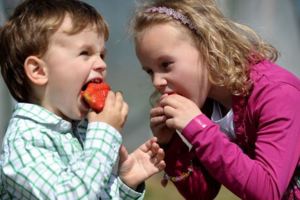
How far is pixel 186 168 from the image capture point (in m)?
2.35

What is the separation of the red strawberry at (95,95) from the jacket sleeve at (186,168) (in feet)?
1.54

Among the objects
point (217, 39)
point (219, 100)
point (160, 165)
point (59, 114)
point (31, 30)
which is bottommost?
point (160, 165)

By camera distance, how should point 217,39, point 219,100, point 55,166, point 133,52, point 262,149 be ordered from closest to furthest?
point 55,166 → point 262,149 → point 217,39 → point 219,100 → point 133,52

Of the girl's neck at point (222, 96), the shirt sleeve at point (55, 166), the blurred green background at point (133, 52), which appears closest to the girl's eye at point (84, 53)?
the shirt sleeve at point (55, 166)

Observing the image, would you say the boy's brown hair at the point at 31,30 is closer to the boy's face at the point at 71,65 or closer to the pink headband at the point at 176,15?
the boy's face at the point at 71,65

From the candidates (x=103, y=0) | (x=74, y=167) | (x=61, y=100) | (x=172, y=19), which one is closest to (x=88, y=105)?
(x=61, y=100)

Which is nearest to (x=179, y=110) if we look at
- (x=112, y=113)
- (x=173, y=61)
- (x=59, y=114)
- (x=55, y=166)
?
(x=173, y=61)

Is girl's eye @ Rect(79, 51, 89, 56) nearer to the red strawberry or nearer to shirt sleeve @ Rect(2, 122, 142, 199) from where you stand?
the red strawberry

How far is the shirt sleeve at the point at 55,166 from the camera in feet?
5.84

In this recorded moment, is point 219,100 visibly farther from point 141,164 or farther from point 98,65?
point 98,65

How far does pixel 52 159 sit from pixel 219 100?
69 cm

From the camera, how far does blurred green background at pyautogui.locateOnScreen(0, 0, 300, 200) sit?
11.7 ft

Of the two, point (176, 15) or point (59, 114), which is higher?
point (176, 15)

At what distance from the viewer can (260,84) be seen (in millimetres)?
2129
